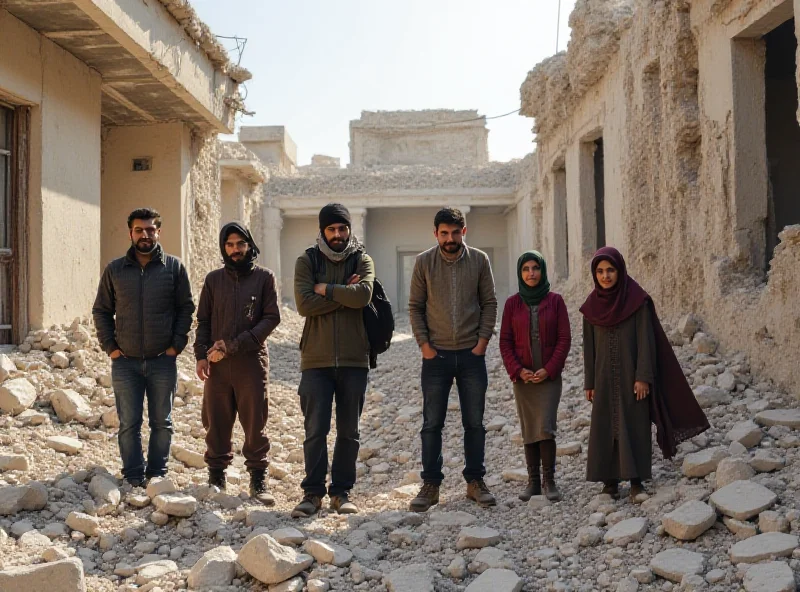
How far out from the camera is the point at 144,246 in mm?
4984

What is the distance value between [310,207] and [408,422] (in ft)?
41.3

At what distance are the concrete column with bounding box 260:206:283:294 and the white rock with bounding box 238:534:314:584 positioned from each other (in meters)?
15.3

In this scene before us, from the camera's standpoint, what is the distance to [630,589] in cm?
330

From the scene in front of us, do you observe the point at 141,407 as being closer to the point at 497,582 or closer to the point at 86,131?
the point at 497,582

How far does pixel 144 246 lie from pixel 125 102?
13.8 ft

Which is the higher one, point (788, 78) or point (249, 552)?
point (788, 78)

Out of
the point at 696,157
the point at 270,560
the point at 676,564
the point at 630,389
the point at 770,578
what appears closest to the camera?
the point at 770,578

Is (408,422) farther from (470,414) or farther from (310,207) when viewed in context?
(310,207)

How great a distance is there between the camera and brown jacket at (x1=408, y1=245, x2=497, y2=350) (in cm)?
464

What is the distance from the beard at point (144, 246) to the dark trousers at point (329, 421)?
1.36 metres

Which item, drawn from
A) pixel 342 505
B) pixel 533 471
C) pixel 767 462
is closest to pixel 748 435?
pixel 767 462

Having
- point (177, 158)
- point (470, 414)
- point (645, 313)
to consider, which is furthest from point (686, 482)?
point (177, 158)

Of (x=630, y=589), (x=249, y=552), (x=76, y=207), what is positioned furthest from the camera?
(x=76, y=207)

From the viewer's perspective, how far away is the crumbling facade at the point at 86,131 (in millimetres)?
6461
